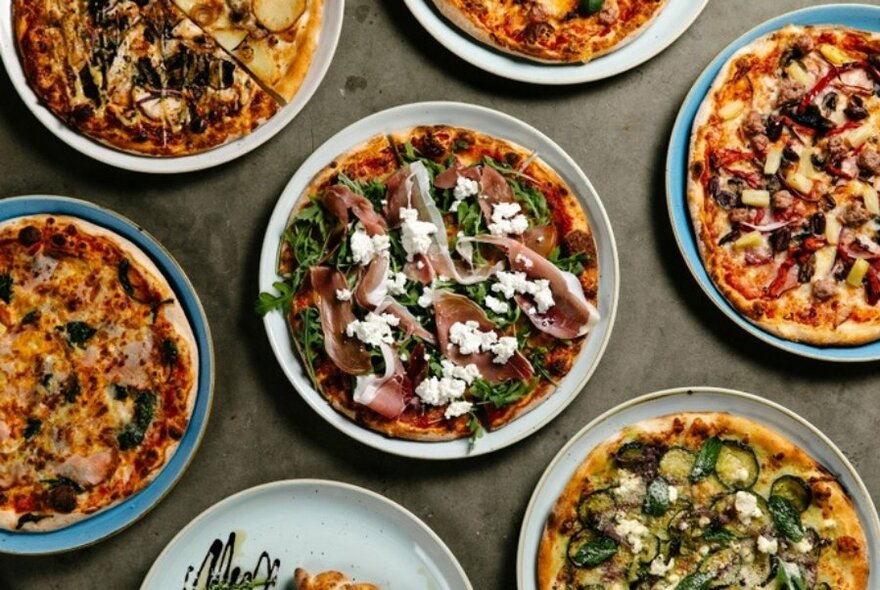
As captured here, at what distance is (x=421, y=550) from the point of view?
4.72m

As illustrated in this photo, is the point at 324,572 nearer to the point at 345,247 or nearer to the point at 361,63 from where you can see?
the point at 345,247

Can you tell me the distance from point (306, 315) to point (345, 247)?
39 cm

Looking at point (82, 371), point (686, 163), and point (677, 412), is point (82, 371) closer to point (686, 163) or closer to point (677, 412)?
point (677, 412)

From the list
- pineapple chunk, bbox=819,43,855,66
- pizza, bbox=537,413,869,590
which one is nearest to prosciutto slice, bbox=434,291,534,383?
pizza, bbox=537,413,869,590

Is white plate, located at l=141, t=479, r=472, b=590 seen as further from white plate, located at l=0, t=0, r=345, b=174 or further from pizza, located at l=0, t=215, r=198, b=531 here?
white plate, located at l=0, t=0, r=345, b=174

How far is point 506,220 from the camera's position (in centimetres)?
459

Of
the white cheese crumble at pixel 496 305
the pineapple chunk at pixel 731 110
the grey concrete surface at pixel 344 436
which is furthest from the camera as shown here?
the grey concrete surface at pixel 344 436

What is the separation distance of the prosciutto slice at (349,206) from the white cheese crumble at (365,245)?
3 cm

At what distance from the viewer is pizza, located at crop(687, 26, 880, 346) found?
15.4ft

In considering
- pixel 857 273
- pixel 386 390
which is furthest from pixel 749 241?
pixel 386 390

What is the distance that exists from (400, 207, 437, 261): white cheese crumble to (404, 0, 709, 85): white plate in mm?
863

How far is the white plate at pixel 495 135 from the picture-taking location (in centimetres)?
461

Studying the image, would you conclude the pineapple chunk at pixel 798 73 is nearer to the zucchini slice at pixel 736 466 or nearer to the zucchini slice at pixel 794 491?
the zucchini slice at pixel 736 466

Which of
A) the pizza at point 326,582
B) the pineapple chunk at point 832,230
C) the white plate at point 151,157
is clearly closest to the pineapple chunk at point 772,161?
the pineapple chunk at point 832,230
